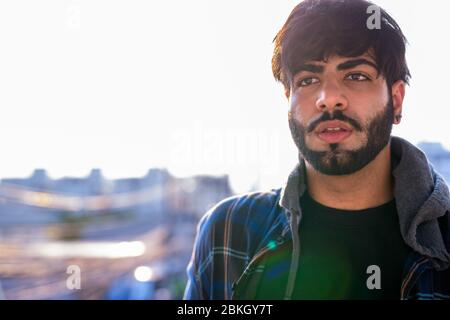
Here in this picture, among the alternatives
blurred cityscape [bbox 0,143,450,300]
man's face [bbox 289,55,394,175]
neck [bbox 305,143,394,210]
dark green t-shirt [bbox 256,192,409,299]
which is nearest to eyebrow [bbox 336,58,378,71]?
man's face [bbox 289,55,394,175]

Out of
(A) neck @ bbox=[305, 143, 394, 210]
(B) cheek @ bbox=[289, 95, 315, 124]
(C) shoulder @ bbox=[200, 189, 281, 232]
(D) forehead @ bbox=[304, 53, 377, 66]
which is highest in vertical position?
(D) forehead @ bbox=[304, 53, 377, 66]

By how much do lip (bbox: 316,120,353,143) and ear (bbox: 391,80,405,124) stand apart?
0.30m

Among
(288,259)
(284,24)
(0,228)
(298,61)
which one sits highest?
(284,24)

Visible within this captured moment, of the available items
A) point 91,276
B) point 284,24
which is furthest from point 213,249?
point 91,276

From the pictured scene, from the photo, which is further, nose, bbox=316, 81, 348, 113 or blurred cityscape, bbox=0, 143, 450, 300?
blurred cityscape, bbox=0, 143, 450, 300

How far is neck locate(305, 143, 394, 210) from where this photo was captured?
203 cm

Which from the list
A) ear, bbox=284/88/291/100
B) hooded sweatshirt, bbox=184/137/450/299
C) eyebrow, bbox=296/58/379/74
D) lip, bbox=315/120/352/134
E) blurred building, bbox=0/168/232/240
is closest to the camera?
hooded sweatshirt, bbox=184/137/450/299

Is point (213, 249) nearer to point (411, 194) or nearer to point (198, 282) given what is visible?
point (198, 282)

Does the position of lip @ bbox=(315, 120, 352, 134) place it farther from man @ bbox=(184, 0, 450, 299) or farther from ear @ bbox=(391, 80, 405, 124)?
ear @ bbox=(391, 80, 405, 124)

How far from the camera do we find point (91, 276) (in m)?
23.0

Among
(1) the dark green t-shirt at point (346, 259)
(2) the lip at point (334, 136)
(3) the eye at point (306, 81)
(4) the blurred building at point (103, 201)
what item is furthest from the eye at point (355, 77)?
(4) the blurred building at point (103, 201)

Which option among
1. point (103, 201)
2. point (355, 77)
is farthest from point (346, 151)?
point (103, 201)
